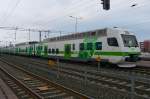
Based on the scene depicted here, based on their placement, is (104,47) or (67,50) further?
(67,50)

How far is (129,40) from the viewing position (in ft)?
74.9

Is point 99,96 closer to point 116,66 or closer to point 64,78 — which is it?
point 64,78

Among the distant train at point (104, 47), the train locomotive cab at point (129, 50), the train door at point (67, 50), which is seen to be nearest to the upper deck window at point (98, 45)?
the distant train at point (104, 47)

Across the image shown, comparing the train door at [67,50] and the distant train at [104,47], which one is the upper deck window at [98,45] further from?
the train door at [67,50]

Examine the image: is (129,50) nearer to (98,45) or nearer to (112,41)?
(112,41)

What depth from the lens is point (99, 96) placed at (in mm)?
10867

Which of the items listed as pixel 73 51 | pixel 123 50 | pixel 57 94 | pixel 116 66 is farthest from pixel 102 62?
pixel 57 94

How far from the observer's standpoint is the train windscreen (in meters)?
22.3

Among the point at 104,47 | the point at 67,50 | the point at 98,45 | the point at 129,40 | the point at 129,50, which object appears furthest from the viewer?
the point at 67,50

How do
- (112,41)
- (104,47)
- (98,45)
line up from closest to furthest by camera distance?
(112,41)
(104,47)
(98,45)

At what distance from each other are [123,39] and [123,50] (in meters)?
1.12

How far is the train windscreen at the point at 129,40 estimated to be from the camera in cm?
2227

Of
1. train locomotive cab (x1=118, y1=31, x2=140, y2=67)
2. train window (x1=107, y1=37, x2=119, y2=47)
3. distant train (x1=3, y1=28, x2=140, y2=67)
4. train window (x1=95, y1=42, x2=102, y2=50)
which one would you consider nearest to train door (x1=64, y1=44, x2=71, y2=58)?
distant train (x1=3, y1=28, x2=140, y2=67)

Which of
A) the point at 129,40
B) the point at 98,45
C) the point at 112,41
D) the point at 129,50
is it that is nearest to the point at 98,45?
the point at 98,45
